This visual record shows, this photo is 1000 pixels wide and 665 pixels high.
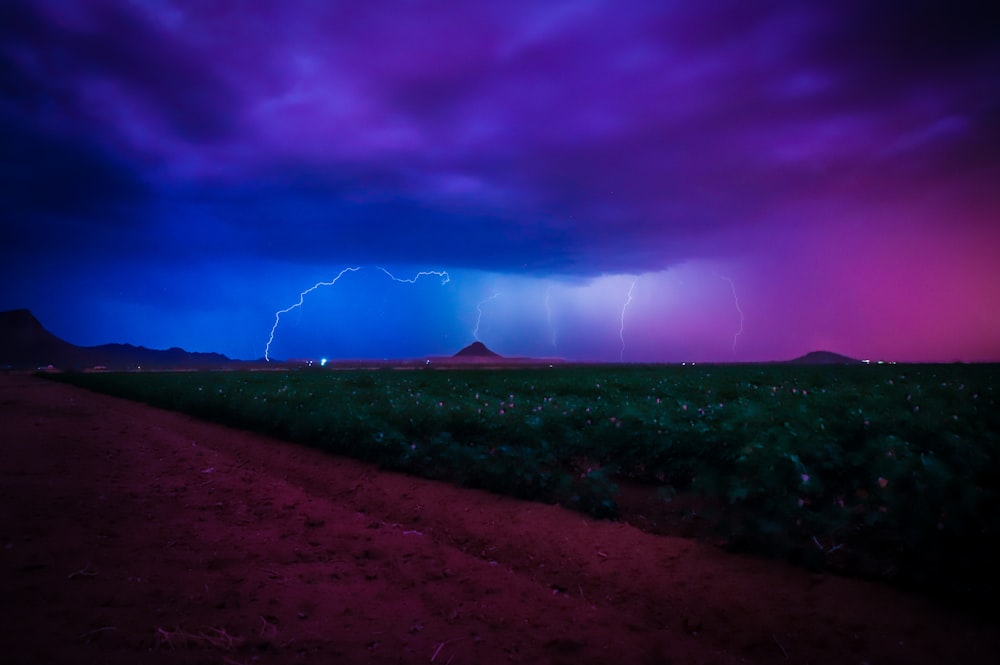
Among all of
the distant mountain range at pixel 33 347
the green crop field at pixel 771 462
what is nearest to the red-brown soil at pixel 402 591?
the green crop field at pixel 771 462

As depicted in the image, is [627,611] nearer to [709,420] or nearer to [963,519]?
[963,519]

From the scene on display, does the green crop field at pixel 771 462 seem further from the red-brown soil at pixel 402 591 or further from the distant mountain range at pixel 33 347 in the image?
the distant mountain range at pixel 33 347

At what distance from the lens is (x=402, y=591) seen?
4.71m

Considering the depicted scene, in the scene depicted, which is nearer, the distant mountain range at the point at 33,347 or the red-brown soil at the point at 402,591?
the red-brown soil at the point at 402,591

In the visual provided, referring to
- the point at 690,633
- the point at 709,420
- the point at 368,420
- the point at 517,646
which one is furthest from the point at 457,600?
the point at 368,420

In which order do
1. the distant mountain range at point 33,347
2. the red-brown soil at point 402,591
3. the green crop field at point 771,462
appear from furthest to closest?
1. the distant mountain range at point 33,347
2. the green crop field at point 771,462
3. the red-brown soil at point 402,591

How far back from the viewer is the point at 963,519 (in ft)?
13.2

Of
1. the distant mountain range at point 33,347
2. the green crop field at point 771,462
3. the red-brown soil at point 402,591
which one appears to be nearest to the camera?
the red-brown soil at point 402,591

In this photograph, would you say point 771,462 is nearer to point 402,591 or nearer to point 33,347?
point 402,591

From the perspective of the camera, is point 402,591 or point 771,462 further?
point 771,462

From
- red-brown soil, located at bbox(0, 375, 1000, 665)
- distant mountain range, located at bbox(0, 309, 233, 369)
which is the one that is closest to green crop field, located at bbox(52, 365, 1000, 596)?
red-brown soil, located at bbox(0, 375, 1000, 665)

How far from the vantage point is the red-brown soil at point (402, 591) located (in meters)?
3.71

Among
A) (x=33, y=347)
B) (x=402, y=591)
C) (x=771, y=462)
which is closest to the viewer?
(x=402, y=591)

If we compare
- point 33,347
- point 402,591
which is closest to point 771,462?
point 402,591
